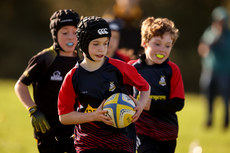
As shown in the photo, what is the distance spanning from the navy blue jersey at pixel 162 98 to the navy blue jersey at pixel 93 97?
3.17 ft

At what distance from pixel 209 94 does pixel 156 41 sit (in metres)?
9.34

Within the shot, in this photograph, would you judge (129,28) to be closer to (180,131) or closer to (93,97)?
(180,131)

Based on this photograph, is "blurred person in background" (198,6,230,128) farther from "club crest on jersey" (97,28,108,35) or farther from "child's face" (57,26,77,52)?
"club crest on jersey" (97,28,108,35)

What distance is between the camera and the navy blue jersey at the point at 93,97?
4.96 meters

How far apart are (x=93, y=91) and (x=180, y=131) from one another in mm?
8386

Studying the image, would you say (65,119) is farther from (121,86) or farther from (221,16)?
(221,16)

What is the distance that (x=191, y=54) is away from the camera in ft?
98.4

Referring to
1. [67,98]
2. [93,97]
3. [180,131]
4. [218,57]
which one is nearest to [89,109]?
[93,97]

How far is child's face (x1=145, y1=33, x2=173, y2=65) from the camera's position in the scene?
596 cm

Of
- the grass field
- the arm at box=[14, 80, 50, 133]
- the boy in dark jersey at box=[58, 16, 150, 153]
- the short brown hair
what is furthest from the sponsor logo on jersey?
the grass field

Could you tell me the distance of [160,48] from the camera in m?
5.96

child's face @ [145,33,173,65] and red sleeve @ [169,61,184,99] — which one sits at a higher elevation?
child's face @ [145,33,173,65]

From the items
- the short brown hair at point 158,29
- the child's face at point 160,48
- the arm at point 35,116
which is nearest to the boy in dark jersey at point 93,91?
the arm at point 35,116

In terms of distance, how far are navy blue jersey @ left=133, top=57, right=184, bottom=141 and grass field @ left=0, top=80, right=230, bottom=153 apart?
3882mm
